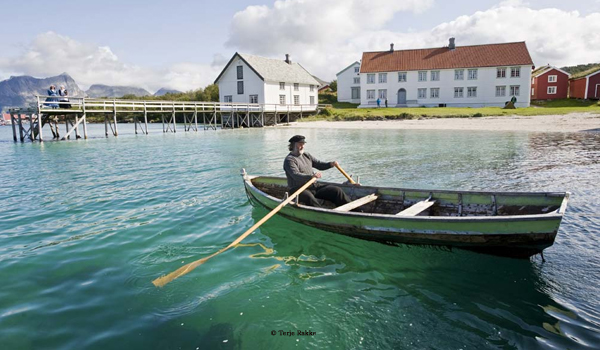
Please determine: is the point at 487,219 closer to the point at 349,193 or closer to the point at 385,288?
the point at 385,288

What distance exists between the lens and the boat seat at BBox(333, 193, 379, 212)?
7.87 m

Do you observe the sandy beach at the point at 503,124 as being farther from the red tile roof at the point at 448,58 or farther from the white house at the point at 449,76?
the red tile roof at the point at 448,58

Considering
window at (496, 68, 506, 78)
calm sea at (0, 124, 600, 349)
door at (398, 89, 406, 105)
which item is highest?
window at (496, 68, 506, 78)

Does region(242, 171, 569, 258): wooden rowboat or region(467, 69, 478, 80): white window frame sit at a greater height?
region(467, 69, 478, 80): white window frame

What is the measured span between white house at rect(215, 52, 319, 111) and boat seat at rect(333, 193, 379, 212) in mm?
41212

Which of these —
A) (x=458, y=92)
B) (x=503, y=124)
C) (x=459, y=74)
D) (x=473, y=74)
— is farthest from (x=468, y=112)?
(x=459, y=74)

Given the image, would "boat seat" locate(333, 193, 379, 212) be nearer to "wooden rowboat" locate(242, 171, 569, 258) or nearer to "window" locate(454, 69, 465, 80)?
"wooden rowboat" locate(242, 171, 569, 258)

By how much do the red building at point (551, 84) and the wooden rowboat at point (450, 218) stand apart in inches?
2335

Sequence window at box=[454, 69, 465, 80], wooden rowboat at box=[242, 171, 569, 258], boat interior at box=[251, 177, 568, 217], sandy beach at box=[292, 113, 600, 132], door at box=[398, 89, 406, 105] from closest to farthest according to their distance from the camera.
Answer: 1. wooden rowboat at box=[242, 171, 569, 258]
2. boat interior at box=[251, 177, 568, 217]
3. sandy beach at box=[292, 113, 600, 132]
4. window at box=[454, 69, 465, 80]
5. door at box=[398, 89, 406, 105]

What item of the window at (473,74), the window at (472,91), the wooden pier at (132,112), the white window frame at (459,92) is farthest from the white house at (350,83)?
the window at (473,74)

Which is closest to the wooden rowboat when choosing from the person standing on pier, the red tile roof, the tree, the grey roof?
the person standing on pier

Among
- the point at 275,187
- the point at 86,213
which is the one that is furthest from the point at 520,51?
the point at 86,213

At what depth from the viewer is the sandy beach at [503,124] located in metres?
31.1

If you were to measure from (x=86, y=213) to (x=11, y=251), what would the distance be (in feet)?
8.53
